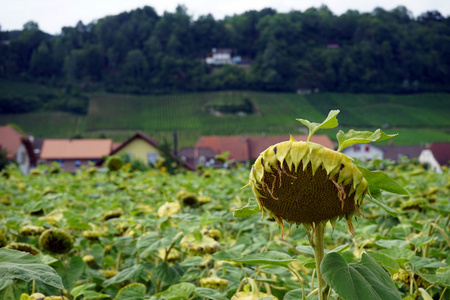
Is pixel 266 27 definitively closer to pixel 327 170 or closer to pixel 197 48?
pixel 197 48

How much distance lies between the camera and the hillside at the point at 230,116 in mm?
64812

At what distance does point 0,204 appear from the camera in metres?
2.54

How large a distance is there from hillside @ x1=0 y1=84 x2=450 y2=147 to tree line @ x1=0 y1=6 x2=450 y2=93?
179 inches

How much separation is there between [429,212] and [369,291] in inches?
65.0

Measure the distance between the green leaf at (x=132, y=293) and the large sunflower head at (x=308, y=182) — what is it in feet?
1.78

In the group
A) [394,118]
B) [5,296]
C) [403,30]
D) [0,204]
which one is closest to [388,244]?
[5,296]

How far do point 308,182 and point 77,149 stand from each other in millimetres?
39884

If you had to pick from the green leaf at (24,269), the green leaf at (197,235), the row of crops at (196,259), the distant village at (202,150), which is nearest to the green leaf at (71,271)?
the row of crops at (196,259)

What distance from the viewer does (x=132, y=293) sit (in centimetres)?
106

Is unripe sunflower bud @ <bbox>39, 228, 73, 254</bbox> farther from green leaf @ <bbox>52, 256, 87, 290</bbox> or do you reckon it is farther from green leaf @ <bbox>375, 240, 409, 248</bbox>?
green leaf @ <bbox>375, 240, 409, 248</bbox>

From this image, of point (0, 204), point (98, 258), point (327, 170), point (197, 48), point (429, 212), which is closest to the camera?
point (327, 170)

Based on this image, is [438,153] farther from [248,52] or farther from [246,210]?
[248,52]

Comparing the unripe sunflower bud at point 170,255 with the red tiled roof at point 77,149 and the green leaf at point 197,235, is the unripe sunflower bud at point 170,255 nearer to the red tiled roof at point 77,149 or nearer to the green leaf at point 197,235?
the green leaf at point 197,235

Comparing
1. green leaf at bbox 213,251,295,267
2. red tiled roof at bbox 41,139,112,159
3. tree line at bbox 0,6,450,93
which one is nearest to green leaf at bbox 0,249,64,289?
green leaf at bbox 213,251,295,267
